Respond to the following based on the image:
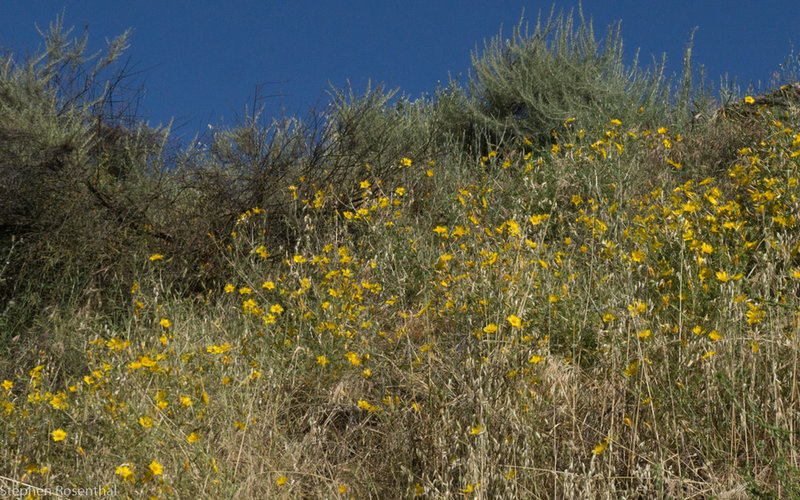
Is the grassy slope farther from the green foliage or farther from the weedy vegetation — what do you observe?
the green foliage

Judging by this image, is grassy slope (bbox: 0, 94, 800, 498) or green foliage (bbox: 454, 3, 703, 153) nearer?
grassy slope (bbox: 0, 94, 800, 498)

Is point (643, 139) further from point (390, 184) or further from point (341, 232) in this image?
point (341, 232)

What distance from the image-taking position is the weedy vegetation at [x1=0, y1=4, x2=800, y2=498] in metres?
2.38

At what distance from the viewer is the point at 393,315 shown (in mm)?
3836

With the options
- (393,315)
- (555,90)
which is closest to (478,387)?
(393,315)

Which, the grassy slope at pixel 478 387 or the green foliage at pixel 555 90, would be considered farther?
the green foliage at pixel 555 90

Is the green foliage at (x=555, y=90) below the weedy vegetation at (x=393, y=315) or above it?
above

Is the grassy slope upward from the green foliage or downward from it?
downward

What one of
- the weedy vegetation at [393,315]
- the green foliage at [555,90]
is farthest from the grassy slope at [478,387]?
the green foliage at [555,90]

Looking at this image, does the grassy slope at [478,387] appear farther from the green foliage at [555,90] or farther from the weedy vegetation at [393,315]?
the green foliage at [555,90]

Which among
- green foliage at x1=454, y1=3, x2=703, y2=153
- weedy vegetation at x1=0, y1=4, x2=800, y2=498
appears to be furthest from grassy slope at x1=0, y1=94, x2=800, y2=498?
green foliage at x1=454, y1=3, x2=703, y2=153

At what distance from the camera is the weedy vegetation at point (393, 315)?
7.81ft

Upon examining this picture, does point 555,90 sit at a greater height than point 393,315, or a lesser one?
greater

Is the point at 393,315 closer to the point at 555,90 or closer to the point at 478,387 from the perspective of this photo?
the point at 478,387
